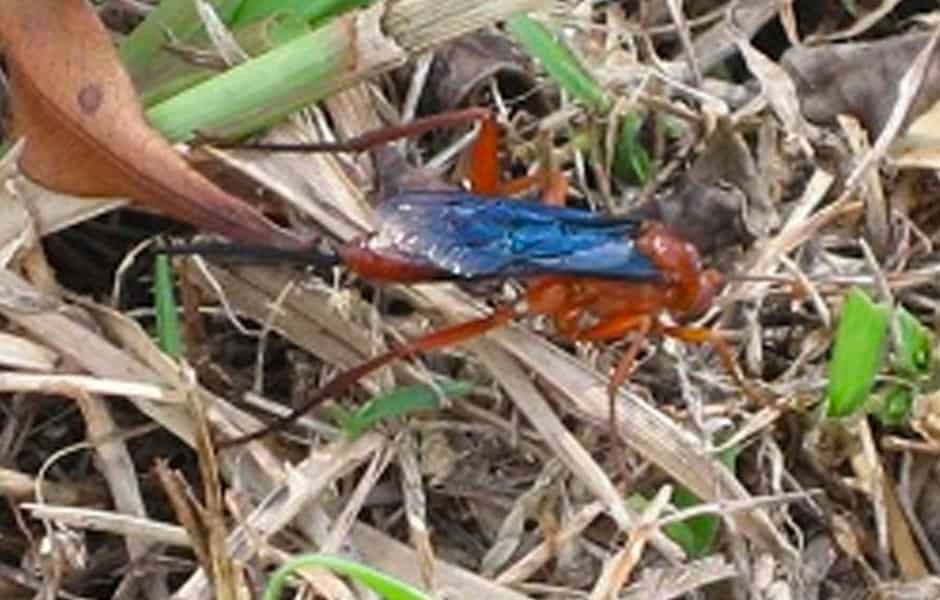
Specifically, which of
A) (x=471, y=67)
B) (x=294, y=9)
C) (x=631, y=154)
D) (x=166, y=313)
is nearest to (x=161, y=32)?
(x=294, y=9)

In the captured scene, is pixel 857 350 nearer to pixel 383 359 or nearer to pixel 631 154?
pixel 631 154

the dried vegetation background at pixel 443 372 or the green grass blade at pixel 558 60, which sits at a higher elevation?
the green grass blade at pixel 558 60

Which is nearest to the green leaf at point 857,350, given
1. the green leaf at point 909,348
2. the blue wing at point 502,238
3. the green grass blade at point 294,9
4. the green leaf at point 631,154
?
the green leaf at point 909,348

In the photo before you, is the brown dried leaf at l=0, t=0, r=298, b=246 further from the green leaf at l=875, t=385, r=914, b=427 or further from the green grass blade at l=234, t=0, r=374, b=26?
the green leaf at l=875, t=385, r=914, b=427

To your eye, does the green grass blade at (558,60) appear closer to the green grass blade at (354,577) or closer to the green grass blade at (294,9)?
the green grass blade at (294,9)

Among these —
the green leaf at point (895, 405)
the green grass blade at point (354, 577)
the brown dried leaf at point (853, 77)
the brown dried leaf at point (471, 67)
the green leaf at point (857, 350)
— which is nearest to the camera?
the green grass blade at point (354, 577)

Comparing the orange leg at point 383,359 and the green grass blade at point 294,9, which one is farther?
the green grass blade at point 294,9

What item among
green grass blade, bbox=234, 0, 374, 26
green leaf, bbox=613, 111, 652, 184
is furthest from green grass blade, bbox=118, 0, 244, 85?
green leaf, bbox=613, 111, 652, 184
